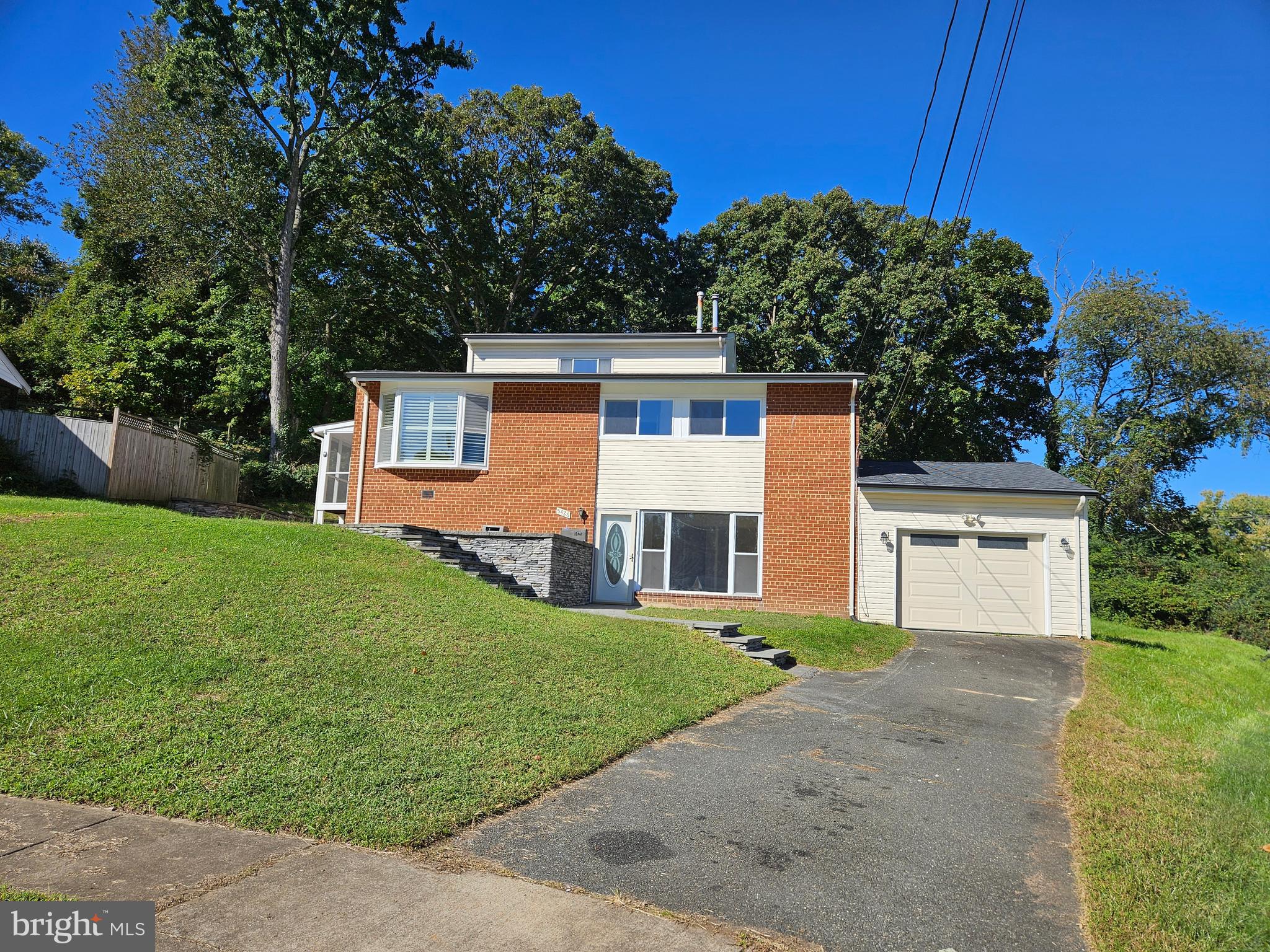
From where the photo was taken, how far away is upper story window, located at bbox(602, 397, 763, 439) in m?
17.3

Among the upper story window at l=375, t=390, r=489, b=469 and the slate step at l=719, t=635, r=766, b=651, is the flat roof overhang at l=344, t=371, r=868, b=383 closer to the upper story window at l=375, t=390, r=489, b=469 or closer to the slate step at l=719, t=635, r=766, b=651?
the upper story window at l=375, t=390, r=489, b=469

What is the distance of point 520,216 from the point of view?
31828 mm

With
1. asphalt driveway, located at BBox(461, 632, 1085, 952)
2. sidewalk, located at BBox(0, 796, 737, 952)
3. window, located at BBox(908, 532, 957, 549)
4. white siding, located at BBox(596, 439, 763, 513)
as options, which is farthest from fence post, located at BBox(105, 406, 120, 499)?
→ window, located at BBox(908, 532, 957, 549)

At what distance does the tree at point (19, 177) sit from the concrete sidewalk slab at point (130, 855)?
36232 millimetres

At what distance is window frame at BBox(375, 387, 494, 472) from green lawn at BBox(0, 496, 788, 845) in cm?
601

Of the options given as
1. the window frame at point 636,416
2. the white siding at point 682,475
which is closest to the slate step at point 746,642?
the white siding at point 682,475

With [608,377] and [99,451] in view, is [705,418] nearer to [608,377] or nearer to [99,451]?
[608,377]

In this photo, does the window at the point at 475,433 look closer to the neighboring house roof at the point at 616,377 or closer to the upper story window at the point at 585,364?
the neighboring house roof at the point at 616,377

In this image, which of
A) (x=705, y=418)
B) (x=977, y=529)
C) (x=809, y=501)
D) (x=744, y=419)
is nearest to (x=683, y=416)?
(x=705, y=418)

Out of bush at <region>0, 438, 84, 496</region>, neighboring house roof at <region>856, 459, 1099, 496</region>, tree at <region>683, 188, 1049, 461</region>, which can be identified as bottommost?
bush at <region>0, 438, 84, 496</region>

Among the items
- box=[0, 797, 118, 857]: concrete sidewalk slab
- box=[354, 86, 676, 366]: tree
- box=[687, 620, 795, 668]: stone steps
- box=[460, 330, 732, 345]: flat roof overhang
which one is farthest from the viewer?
box=[354, 86, 676, 366]: tree

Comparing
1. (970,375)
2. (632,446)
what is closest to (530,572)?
(632,446)

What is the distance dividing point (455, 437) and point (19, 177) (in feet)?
88.1

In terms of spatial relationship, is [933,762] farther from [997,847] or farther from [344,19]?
[344,19]
